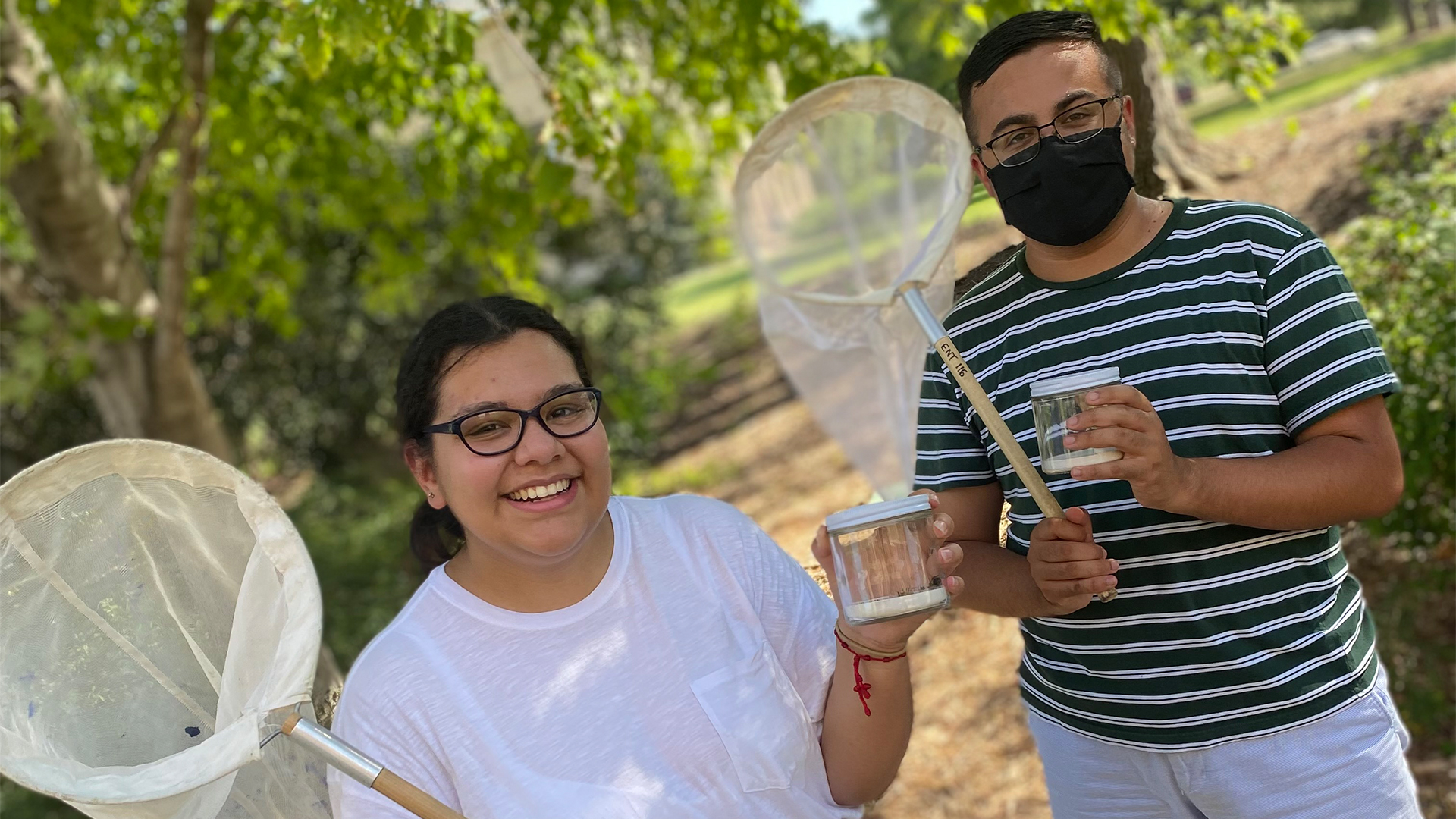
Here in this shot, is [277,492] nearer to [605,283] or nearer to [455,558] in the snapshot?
[605,283]

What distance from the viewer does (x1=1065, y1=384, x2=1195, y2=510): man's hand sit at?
1893 millimetres

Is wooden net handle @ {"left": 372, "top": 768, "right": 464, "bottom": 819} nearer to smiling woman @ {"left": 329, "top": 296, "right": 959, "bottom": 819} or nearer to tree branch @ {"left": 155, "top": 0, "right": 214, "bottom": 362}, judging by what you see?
smiling woman @ {"left": 329, "top": 296, "right": 959, "bottom": 819}

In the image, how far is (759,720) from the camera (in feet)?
7.29

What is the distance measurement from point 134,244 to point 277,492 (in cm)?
860

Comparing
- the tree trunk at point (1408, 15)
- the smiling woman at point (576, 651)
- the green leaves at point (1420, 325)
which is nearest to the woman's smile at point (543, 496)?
the smiling woman at point (576, 651)

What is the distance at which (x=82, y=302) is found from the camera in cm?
559

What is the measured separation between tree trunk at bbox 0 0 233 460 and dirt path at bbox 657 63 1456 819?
3217 mm

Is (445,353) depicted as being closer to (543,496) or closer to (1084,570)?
(543,496)

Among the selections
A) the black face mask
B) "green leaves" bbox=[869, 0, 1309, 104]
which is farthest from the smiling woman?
"green leaves" bbox=[869, 0, 1309, 104]

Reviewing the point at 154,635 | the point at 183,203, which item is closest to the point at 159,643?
the point at 154,635

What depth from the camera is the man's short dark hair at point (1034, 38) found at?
2.28 metres

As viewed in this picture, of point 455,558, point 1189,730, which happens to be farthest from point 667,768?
point 1189,730

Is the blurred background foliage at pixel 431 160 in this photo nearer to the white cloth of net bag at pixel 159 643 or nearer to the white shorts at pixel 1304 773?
the white cloth of net bag at pixel 159 643

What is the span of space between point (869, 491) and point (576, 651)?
5423mm
